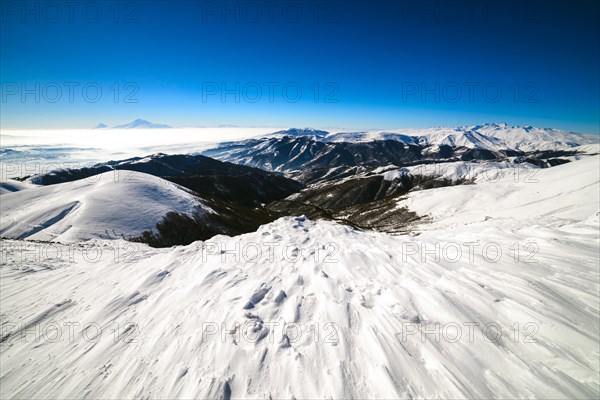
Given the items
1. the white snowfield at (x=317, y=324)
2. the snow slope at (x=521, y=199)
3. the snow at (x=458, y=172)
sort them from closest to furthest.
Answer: the white snowfield at (x=317, y=324)
the snow slope at (x=521, y=199)
the snow at (x=458, y=172)

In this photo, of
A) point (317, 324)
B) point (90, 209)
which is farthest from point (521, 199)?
point (90, 209)

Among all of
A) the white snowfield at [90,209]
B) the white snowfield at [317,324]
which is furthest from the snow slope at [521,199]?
the white snowfield at [90,209]

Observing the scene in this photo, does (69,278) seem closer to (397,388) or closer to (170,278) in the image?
(170,278)

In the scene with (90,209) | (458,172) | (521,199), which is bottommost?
(521,199)

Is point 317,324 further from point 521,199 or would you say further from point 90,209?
point 521,199

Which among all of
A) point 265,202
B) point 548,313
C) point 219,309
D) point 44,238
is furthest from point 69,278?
point 265,202

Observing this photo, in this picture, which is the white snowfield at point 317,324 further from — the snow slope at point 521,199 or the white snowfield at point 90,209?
the snow slope at point 521,199
